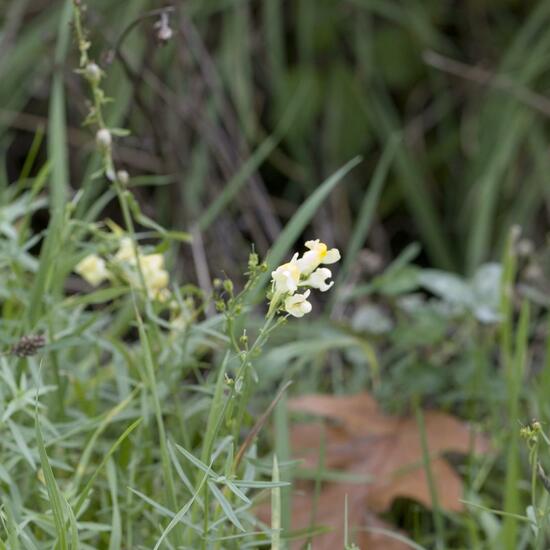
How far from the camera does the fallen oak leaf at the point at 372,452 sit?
1344 millimetres

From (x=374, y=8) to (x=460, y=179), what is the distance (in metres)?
0.48

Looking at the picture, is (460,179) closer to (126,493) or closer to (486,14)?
(486,14)

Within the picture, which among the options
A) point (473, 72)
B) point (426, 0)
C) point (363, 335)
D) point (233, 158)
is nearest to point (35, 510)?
point (363, 335)

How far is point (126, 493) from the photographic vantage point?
42.7 inches

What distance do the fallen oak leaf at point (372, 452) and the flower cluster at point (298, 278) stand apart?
21.8 inches

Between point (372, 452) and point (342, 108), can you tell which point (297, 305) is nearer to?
point (372, 452)

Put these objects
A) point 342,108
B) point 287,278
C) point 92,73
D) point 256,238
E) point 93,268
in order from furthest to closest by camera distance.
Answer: point 342,108 < point 256,238 < point 93,268 < point 92,73 < point 287,278

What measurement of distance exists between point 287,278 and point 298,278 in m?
0.01

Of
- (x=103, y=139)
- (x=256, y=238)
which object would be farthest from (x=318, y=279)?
(x=256, y=238)

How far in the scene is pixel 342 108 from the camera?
8.34 feet

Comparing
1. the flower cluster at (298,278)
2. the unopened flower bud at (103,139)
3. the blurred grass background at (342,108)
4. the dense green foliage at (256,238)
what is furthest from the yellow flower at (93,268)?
the blurred grass background at (342,108)

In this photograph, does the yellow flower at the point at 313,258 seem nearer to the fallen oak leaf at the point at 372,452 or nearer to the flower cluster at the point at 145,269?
the flower cluster at the point at 145,269

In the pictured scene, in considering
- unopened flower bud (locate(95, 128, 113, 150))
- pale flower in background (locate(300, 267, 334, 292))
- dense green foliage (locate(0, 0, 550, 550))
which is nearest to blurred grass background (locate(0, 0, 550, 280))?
dense green foliage (locate(0, 0, 550, 550))

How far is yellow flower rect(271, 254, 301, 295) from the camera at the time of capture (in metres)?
0.79
